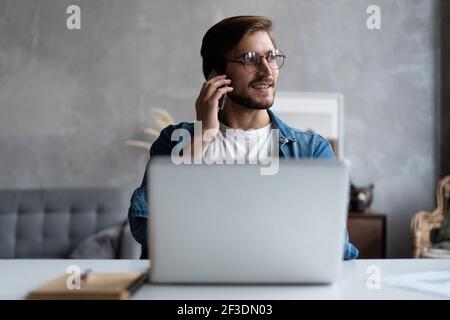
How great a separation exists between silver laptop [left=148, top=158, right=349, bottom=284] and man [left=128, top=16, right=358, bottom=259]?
29.5 inches

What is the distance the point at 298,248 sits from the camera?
0.79m

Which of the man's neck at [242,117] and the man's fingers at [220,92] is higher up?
the man's fingers at [220,92]

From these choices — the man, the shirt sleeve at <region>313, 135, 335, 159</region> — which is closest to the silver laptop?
the man

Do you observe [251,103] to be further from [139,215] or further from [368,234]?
[368,234]

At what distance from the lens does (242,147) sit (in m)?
1.77

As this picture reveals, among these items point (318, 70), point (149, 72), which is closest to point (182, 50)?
point (149, 72)

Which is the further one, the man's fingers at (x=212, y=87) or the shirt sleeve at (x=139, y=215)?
the man's fingers at (x=212, y=87)

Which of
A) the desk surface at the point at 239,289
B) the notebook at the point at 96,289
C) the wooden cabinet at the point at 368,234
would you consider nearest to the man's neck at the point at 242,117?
the desk surface at the point at 239,289

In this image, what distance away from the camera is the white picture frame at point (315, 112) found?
12.0ft

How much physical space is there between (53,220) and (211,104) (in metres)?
1.97

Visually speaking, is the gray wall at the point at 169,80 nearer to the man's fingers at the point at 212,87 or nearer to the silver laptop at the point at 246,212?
the man's fingers at the point at 212,87

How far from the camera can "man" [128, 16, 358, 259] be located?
1.65m

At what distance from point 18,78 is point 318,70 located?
216 cm

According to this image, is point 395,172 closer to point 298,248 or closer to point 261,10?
point 261,10
